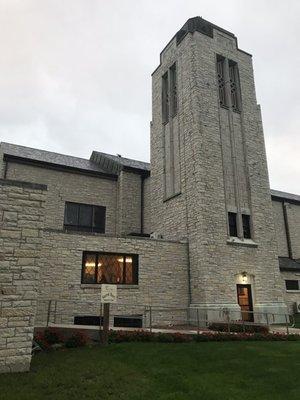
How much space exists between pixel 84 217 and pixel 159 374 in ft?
58.3

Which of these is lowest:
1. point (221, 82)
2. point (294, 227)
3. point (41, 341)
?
point (41, 341)

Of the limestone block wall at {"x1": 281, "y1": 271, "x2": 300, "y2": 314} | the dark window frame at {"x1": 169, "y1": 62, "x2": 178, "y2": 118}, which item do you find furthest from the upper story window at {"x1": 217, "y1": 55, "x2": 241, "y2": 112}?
the limestone block wall at {"x1": 281, "y1": 271, "x2": 300, "y2": 314}

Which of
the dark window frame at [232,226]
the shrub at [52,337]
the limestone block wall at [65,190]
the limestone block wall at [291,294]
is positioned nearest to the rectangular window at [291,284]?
the limestone block wall at [291,294]

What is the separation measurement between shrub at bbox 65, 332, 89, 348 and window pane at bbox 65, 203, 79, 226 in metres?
13.5

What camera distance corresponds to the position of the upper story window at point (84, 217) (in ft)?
79.6

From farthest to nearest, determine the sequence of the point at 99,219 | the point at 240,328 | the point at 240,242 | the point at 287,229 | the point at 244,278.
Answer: the point at 287,229 < the point at 99,219 < the point at 240,242 < the point at 244,278 < the point at 240,328

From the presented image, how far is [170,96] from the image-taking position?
25.7 metres

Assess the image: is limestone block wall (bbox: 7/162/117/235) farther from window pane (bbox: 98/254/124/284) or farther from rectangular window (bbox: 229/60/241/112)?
rectangular window (bbox: 229/60/241/112)

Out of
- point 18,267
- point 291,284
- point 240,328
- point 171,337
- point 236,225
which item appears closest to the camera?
point 18,267

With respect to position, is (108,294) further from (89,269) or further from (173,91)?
(173,91)

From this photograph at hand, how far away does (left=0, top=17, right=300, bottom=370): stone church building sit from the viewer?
1770 centimetres

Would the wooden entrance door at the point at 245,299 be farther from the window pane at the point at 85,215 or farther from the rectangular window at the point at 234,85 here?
the rectangular window at the point at 234,85

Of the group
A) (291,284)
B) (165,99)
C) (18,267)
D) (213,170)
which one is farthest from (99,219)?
(18,267)

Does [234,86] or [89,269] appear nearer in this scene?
[89,269]
